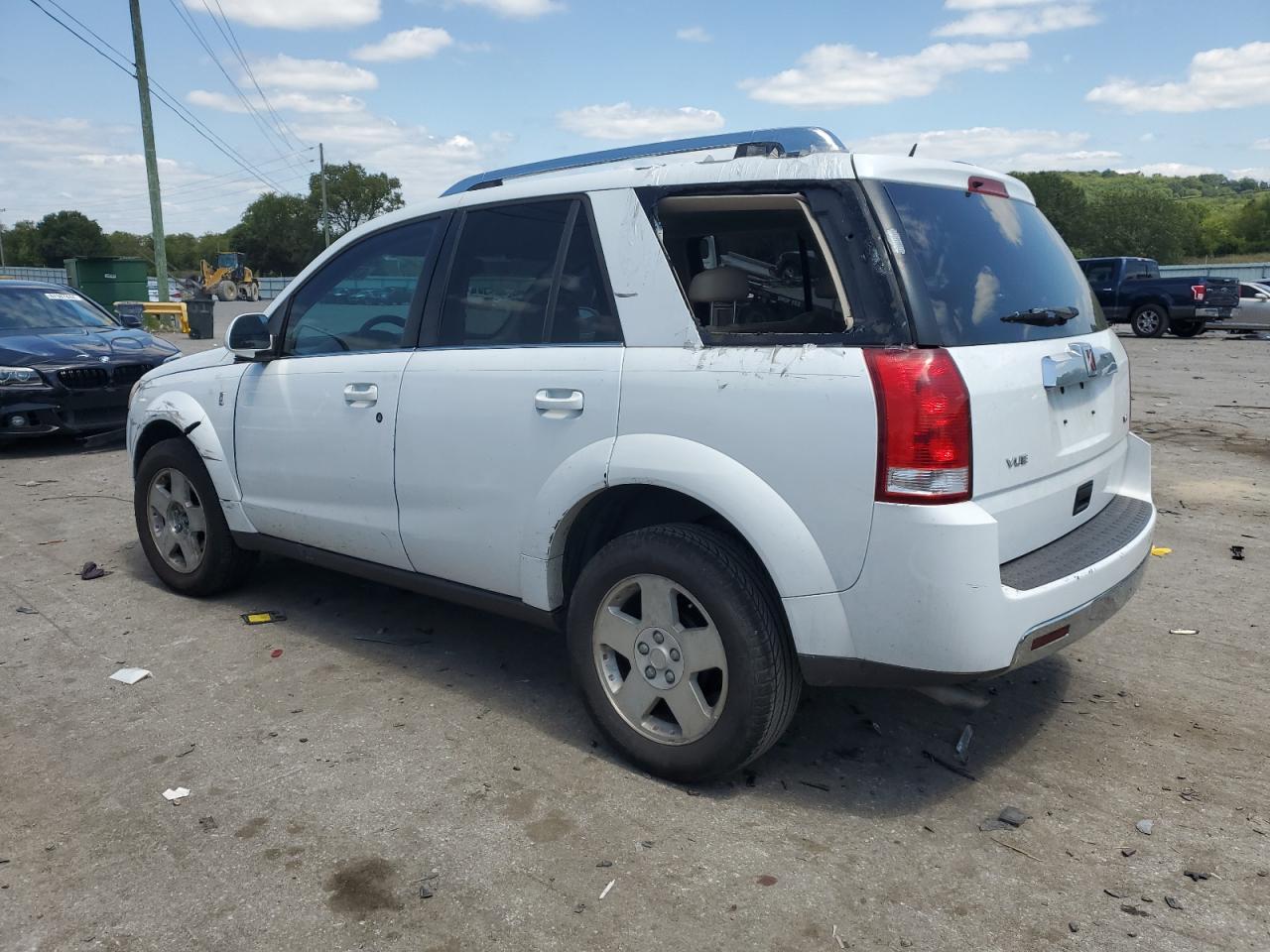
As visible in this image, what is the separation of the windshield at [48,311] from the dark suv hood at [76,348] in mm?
276

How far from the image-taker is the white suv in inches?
111

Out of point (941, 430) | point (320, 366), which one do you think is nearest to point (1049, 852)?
point (941, 430)

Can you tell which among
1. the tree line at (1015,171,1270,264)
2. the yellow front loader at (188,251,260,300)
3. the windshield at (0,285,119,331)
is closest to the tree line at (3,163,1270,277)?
the tree line at (1015,171,1270,264)

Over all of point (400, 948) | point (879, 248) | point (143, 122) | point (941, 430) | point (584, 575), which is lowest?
point (400, 948)

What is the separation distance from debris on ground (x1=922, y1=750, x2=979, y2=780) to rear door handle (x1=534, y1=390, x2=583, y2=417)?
1.67m

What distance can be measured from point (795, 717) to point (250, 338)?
2915 millimetres

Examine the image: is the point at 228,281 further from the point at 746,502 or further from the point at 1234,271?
the point at 746,502

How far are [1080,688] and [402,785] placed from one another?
103 inches

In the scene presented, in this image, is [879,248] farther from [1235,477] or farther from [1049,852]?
[1235,477]

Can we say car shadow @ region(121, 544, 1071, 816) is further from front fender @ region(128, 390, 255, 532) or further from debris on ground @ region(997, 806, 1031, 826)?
front fender @ region(128, 390, 255, 532)

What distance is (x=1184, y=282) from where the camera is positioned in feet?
76.5

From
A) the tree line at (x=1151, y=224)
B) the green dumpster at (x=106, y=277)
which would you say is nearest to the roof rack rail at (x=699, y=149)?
the green dumpster at (x=106, y=277)

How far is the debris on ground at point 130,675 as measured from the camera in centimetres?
423

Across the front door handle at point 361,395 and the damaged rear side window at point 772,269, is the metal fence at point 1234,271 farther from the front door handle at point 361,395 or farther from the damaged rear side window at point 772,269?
the front door handle at point 361,395
